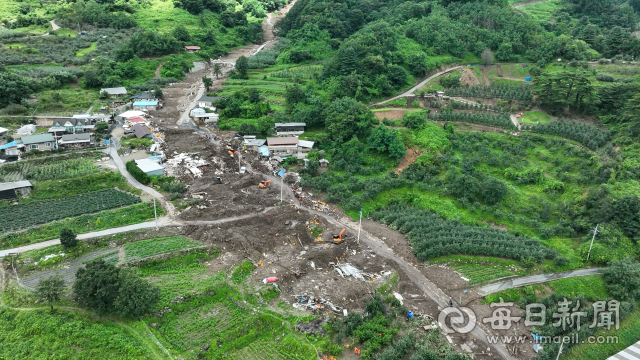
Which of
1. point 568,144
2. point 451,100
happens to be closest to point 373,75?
point 451,100

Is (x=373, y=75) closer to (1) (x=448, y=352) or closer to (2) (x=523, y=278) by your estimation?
(2) (x=523, y=278)

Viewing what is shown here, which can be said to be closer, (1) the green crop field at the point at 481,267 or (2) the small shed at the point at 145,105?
(1) the green crop field at the point at 481,267

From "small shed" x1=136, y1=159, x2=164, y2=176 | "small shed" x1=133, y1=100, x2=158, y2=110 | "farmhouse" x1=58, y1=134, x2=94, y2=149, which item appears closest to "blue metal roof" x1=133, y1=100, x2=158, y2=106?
"small shed" x1=133, y1=100, x2=158, y2=110

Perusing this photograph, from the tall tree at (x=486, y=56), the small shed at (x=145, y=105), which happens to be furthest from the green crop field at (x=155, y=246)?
the tall tree at (x=486, y=56)

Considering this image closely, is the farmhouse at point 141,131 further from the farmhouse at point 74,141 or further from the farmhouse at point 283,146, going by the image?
the farmhouse at point 283,146

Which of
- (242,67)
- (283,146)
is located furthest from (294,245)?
(242,67)

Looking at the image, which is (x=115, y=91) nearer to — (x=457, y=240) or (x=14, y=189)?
(x=14, y=189)
